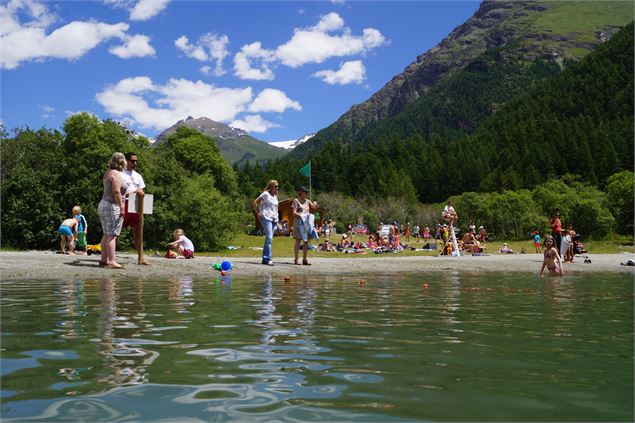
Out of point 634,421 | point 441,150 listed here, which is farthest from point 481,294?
point 441,150

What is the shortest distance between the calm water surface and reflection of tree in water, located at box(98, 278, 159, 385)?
0.6 inches

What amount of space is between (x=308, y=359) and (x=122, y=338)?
1.59 meters

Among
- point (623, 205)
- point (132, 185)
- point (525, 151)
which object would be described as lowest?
point (132, 185)

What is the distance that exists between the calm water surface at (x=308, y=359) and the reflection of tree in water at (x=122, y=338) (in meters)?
0.01

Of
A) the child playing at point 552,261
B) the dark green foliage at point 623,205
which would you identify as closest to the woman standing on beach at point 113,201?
the child playing at point 552,261

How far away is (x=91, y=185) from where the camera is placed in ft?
107

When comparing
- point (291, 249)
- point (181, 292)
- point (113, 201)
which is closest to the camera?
point (181, 292)

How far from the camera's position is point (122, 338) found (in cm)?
430

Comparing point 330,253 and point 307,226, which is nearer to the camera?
point 307,226

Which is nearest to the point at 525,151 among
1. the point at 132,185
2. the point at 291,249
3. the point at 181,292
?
the point at 291,249

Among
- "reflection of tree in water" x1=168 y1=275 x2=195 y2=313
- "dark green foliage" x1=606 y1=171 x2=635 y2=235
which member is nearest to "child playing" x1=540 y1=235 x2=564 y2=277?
"reflection of tree in water" x1=168 y1=275 x2=195 y2=313

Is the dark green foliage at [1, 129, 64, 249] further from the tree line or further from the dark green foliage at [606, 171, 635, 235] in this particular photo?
the dark green foliage at [606, 171, 635, 235]

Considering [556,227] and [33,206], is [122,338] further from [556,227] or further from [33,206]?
[33,206]

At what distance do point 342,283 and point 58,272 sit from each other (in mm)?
5365
